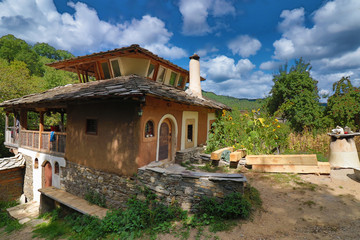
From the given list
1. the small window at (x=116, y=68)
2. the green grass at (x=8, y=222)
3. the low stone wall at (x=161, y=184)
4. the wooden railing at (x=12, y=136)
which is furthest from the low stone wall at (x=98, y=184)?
the wooden railing at (x=12, y=136)

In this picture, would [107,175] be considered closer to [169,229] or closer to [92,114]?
[92,114]

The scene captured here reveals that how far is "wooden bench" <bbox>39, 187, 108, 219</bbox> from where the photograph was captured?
248 inches

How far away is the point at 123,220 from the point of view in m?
4.86

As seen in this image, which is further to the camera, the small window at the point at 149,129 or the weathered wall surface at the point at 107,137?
the small window at the point at 149,129

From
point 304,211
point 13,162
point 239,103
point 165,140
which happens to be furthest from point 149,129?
point 239,103

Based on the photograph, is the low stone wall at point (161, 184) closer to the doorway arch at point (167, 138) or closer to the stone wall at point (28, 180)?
the doorway arch at point (167, 138)

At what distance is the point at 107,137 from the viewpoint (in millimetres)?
6559

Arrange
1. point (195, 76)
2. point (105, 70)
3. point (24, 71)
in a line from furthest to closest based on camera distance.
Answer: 1. point (24, 71)
2. point (195, 76)
3. point (105, 70)

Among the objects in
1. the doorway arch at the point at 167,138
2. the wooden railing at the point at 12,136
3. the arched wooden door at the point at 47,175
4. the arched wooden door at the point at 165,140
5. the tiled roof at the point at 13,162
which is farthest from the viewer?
the wooden railing at the point at 12,136

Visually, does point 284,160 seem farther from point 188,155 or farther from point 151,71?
point 151,71

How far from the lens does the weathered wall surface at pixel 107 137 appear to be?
599 centimetres

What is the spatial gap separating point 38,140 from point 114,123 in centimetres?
644

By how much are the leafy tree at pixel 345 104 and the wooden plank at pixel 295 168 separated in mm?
7550

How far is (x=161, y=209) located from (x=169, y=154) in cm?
316
